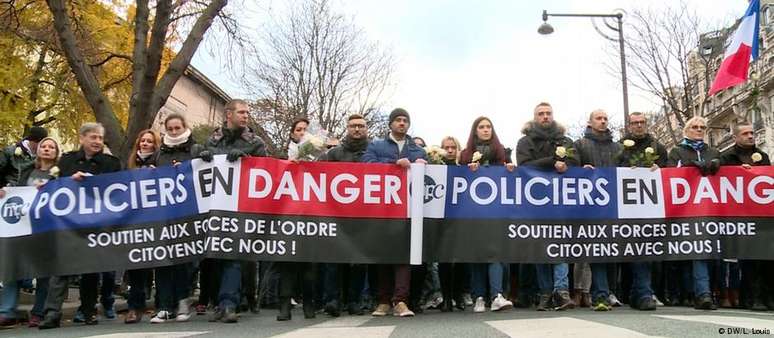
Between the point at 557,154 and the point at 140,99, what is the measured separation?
298 inches

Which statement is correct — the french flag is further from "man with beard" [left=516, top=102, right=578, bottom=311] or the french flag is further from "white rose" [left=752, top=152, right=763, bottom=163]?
"man with beard" [left=516, top=102, right=578, bottom=311]

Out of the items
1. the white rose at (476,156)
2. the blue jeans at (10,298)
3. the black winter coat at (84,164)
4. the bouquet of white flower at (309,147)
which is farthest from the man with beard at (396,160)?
the blue jeans at (10,298)

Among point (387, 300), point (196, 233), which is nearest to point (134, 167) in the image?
point (196, 233)

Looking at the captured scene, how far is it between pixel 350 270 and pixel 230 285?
1310mm

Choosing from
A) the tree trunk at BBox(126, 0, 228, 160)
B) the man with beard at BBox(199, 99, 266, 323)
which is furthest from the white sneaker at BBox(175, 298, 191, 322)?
the tree trunk at BBox(126, 0, 228, 160)

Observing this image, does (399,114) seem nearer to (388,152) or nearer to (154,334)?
(388,152)

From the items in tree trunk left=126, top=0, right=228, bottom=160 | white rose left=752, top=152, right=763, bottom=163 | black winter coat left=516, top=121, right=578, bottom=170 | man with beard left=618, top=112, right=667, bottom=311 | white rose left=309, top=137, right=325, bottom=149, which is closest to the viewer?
man with beard left=618, top=112, right=667, bottom=311

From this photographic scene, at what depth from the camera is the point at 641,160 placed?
25.4 ft

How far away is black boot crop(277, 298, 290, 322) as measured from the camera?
22.1 ft

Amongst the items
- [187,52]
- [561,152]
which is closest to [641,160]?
[561,152]

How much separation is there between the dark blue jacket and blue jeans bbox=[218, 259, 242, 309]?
1655mm

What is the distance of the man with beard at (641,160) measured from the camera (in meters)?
7.21

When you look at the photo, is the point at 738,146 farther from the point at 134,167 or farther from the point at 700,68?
the point at 700,68

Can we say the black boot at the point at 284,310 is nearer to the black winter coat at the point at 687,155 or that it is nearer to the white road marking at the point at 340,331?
the white road marking at the point at 340,331
